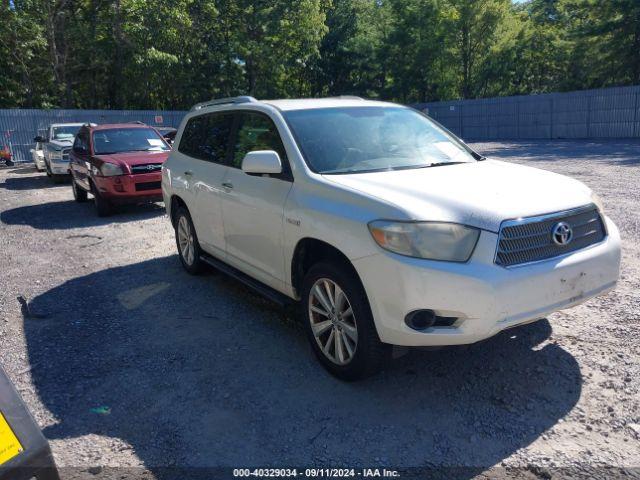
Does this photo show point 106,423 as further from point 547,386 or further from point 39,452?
point 547,386

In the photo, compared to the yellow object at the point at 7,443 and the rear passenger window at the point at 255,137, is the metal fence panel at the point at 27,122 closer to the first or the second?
the rear passenger window at the point at 255,137

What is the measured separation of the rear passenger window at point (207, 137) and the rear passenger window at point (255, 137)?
26cm

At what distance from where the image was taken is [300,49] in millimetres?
36375

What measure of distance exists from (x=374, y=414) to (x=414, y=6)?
4225 centimetres

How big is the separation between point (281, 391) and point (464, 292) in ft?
4.66

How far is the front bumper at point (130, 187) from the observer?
32.9ft

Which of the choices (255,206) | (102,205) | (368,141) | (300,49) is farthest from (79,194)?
(300,49)

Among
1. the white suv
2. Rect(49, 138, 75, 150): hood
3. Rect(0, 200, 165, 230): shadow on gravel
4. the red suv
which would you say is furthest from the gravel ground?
Rect(49, 138, 75, 150): hood

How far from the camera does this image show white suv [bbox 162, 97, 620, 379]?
313 cm

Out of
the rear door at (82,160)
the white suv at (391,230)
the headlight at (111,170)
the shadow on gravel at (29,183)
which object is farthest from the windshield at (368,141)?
the shadow on gravel at (29,183)

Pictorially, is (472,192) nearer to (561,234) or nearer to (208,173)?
(561,234)

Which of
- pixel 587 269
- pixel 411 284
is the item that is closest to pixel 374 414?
pixel 411 284

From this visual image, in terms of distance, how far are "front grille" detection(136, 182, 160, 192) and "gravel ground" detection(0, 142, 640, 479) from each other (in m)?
4.36

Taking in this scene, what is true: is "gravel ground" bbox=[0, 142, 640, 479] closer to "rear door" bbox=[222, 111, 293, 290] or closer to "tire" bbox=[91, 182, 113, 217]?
"rear door" bbox=[222, 111, 293, 290]
